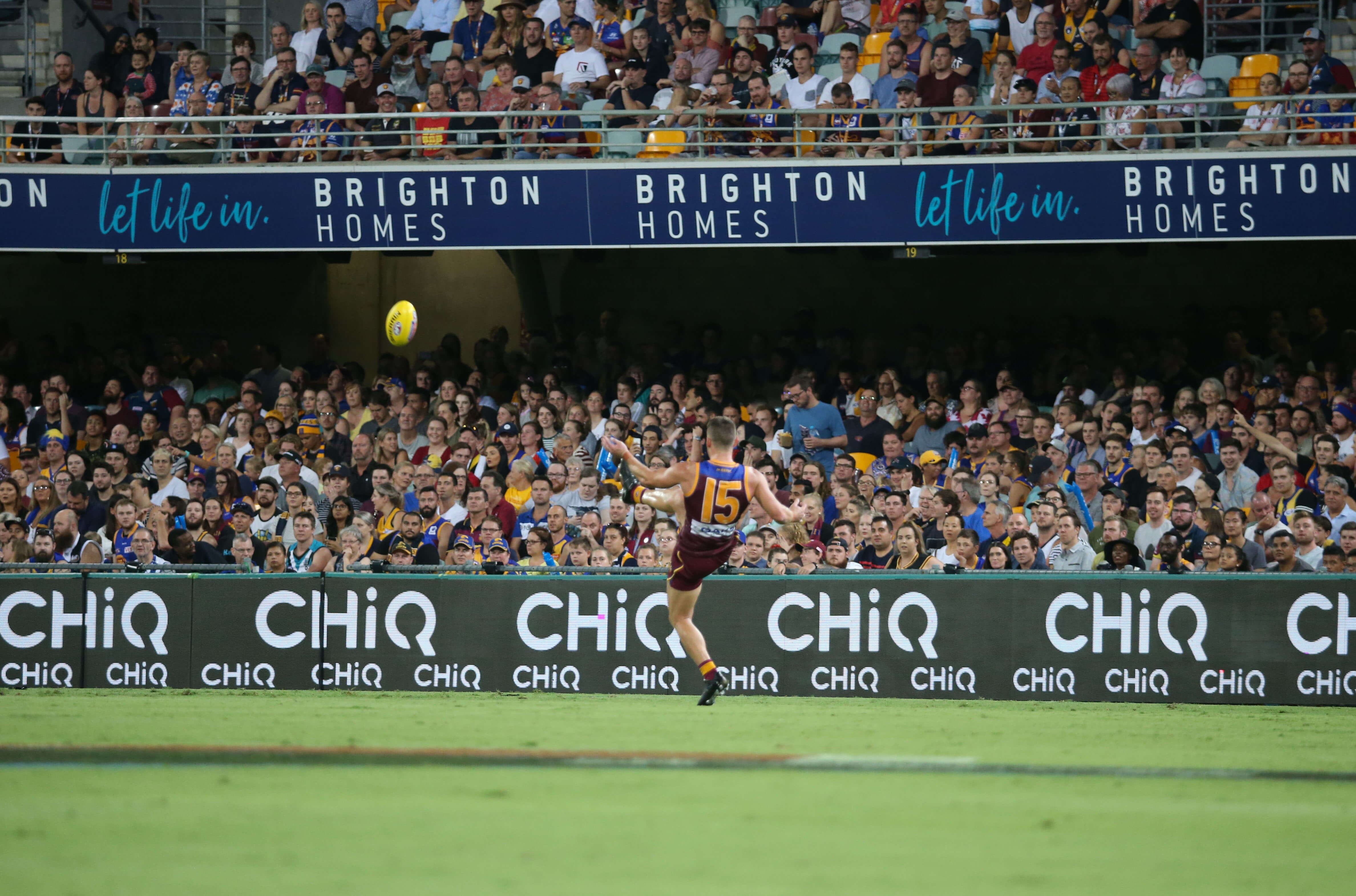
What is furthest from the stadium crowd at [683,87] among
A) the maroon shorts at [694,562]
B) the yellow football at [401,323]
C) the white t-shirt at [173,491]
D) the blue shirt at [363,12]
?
the maroon shorts at [694,562]

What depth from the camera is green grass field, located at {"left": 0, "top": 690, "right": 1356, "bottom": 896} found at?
17.1 feet

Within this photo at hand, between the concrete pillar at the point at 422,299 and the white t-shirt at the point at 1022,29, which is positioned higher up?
the white t-shirt at the point at 1022,29

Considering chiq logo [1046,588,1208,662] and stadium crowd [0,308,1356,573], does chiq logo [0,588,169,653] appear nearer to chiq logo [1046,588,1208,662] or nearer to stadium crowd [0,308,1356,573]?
stadium crowd [0,308,1356,573]

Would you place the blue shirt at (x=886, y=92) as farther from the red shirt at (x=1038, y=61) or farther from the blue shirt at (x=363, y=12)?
the blue shirt at (x=363, y=12)

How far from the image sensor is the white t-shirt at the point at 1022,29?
17266 millimetres

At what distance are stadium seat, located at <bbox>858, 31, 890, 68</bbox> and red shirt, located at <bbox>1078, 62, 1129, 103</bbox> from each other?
232 cm

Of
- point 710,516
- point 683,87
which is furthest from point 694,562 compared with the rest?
point 683,87

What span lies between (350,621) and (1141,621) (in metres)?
6.04

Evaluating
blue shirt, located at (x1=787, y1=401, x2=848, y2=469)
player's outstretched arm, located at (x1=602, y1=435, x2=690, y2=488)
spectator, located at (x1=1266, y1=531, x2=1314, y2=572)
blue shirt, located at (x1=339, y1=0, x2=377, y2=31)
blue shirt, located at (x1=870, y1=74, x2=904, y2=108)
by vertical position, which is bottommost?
spectator, located at (x1=1266, y1=531, x2=1314, y2=572)

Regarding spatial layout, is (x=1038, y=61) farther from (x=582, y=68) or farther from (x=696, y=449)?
(x=696, y=449)

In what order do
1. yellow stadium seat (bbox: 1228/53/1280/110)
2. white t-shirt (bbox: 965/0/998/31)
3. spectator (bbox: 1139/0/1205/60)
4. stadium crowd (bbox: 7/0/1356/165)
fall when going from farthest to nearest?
1. white t-shirt (bbox: 965/0/998/31)
2. spectator (bbox: 1139/0/1205/60)
3. yellow stadium seat (bbox: 1228/53/1280/110)
4. stadium crowd (bbox: 7/0/1356/165)

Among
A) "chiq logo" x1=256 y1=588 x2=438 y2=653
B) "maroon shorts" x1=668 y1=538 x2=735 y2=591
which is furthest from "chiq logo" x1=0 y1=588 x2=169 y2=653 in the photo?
"maroon shorts" x1=668 y1=538 x2=735 y2=591

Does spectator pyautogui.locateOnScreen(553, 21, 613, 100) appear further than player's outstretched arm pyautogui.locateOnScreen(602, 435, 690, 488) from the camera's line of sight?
Yes

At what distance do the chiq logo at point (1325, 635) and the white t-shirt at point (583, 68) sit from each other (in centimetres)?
986
